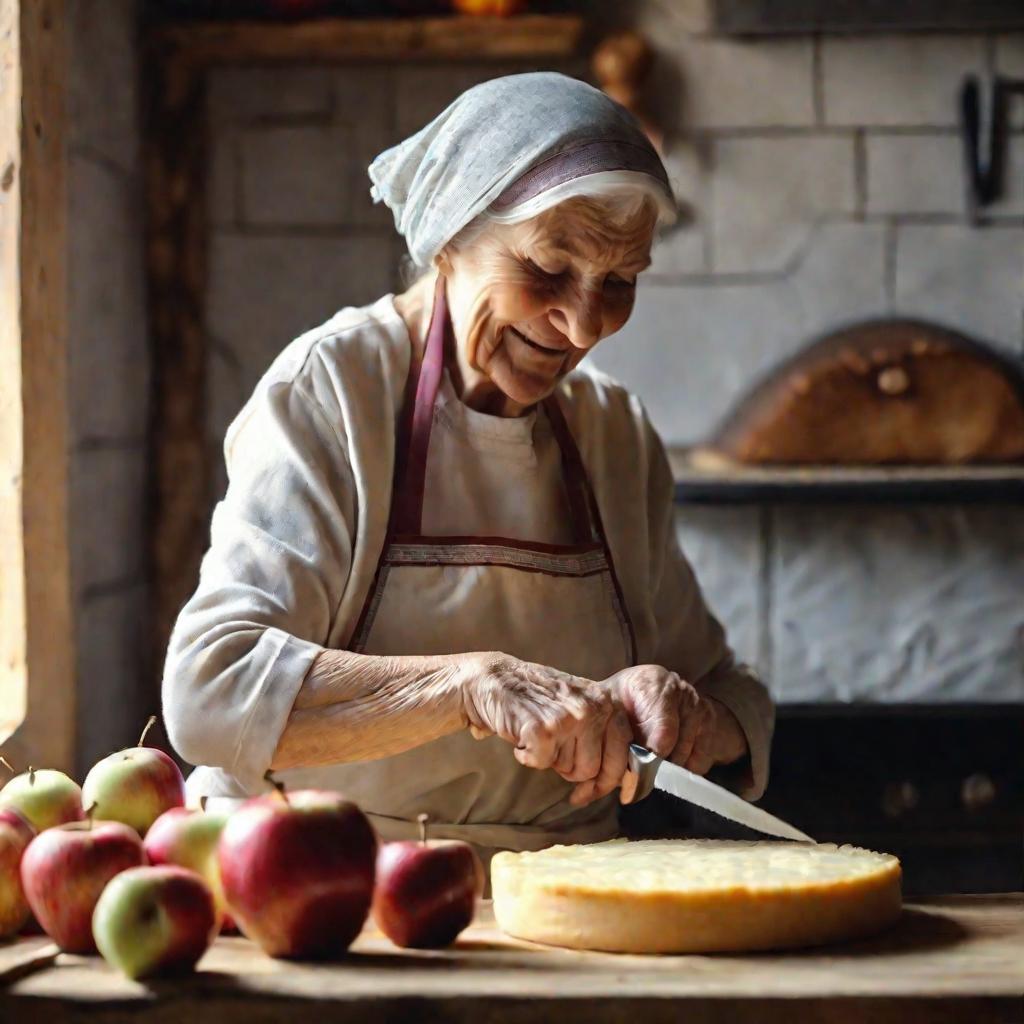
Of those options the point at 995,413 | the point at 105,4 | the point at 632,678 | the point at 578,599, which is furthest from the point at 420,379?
the point at 995,413

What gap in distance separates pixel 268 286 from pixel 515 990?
2.56 m

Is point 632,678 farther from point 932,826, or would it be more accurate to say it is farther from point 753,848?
point 932,826

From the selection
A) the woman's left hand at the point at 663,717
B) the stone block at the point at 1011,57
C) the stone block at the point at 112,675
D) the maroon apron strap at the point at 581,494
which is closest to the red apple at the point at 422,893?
the woman's left hand at the point at 663,717

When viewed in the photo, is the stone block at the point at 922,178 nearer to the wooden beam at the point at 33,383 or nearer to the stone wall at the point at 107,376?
the stone wall at the point at 107,376

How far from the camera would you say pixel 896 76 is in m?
3.58

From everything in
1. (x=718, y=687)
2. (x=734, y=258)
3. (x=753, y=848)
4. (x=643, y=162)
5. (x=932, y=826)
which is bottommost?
(x=932, y=826)

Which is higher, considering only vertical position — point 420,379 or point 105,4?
point 105,4

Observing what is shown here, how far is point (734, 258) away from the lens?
11.9 ft

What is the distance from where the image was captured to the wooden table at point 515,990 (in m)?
1.27

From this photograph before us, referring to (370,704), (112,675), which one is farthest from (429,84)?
(370,704)

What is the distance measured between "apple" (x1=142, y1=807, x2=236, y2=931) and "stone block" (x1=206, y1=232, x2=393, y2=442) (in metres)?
2.20

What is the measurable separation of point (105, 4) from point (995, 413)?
217 cm

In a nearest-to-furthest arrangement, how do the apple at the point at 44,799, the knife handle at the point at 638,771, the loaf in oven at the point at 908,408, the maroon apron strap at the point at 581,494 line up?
the apple at the point at 44,799
the knife handle at the point at 638,771
the maroon apron strap at the point at 581,494
the loaf in oven at the point at 908,408

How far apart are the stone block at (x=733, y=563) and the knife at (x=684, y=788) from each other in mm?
1914
